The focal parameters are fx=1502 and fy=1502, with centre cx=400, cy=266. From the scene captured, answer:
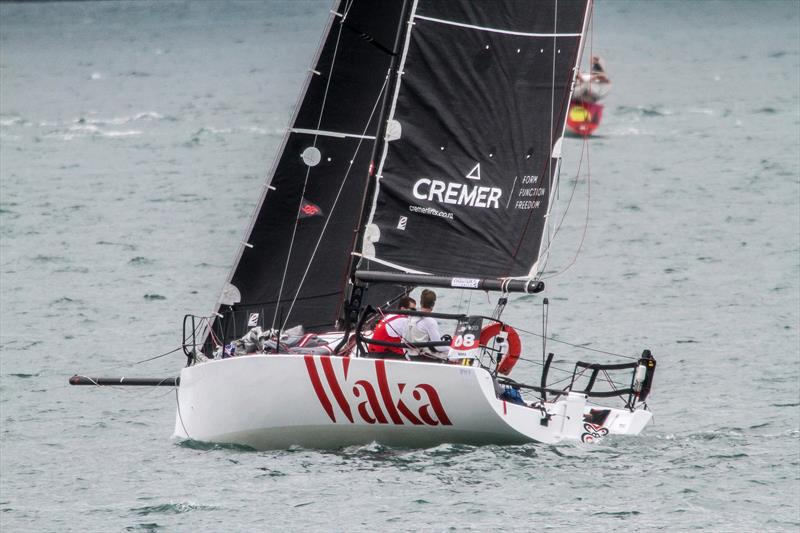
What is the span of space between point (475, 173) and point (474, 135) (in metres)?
0.51

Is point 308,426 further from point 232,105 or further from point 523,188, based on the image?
point 232,105

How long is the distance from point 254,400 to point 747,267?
1917cm

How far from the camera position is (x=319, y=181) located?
21.7 metres

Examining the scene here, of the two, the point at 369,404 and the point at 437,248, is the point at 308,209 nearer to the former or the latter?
the point at 437,248

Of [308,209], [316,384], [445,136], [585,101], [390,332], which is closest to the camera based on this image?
[316,384]

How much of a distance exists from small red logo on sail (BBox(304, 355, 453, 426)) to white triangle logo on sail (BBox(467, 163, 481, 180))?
2967mm

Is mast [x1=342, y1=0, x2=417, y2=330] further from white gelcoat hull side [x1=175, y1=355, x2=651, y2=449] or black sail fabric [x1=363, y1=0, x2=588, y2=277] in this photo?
white gelcoat hull side [x1=175, y1=355, x2=651, y2=449]

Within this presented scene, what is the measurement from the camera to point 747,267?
35.8 m

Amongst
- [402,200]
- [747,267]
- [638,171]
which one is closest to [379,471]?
[402,200]

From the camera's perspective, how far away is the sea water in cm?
1880

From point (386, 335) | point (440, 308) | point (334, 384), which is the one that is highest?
point (440, 308)

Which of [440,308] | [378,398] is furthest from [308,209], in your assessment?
[440,308]

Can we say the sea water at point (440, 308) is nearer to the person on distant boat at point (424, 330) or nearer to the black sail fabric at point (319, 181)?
the person on distant boat at point (424, 330)

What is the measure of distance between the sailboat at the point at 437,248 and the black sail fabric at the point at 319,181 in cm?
8
